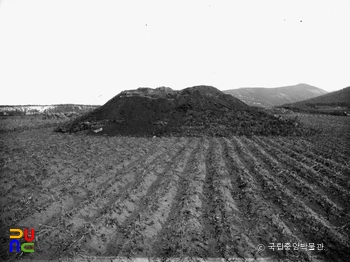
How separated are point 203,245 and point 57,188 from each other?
4.44 m

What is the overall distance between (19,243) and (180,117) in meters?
13.8

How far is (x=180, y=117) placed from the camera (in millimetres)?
16422

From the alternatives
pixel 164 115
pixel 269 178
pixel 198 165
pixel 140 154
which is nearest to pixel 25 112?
pixel 164 115

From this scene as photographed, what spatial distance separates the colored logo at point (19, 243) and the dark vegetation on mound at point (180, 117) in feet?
36.0

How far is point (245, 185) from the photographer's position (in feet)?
18.4

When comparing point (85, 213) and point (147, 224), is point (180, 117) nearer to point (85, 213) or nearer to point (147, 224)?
point (85, 213)

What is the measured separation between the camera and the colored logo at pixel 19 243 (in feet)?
10.5

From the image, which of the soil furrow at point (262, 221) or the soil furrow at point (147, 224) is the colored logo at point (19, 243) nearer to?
the soil furrow at point (147, 224)

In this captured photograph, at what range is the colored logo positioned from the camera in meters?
3.21

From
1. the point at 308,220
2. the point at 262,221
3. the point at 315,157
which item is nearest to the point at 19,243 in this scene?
the point at 262,221

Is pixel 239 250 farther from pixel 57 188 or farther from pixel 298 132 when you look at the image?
pixel 298 132

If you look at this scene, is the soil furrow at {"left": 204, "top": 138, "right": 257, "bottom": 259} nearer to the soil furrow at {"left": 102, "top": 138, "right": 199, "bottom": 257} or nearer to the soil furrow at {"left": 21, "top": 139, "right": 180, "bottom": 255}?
the soil furrow at {"left": 102, "top": 138, "right": 199, "bottom": 257}

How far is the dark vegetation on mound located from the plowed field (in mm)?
6539

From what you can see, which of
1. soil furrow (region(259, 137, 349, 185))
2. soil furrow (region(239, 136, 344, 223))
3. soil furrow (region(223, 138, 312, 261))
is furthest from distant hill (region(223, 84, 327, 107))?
soil furrow (region(223, 138, 312, 261))
